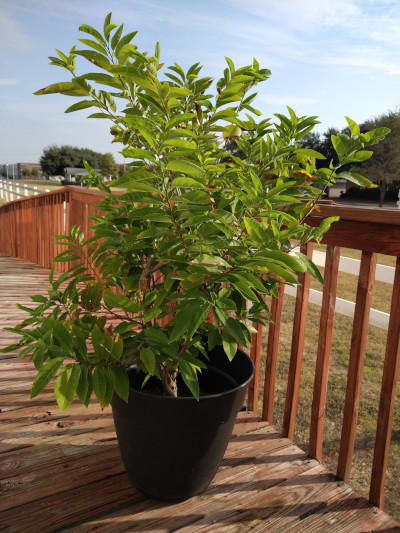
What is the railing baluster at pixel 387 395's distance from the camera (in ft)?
4.17

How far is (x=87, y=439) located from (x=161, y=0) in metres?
1.66

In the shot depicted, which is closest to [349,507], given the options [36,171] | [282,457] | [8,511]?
[282,457]

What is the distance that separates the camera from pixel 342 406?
277 centimetres

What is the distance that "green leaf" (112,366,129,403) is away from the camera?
3.34 feet

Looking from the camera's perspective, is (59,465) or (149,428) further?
(59,465)

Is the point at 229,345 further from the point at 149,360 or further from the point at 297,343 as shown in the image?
the point at 297,343

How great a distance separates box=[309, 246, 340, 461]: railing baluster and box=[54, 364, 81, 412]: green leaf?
37.4 inches

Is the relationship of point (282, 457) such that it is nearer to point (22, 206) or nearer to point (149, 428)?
point (149, 428)

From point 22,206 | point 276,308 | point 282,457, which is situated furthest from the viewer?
point 22,206

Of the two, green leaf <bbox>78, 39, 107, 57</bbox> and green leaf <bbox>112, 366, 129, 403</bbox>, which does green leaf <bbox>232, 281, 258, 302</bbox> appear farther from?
green leaf <bbox>78, 39, 107, 57</bbox>

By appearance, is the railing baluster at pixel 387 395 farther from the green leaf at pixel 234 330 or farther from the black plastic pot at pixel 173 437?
the green leaf at pixel 234 330

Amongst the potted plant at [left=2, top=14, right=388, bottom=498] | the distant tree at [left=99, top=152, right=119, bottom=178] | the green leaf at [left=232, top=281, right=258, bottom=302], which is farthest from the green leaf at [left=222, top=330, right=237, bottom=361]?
the distant tree at [left=99, top=152, right=119, bottom=178]

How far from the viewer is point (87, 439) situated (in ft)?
5.44

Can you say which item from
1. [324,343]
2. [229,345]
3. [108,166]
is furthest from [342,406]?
[108,166]
